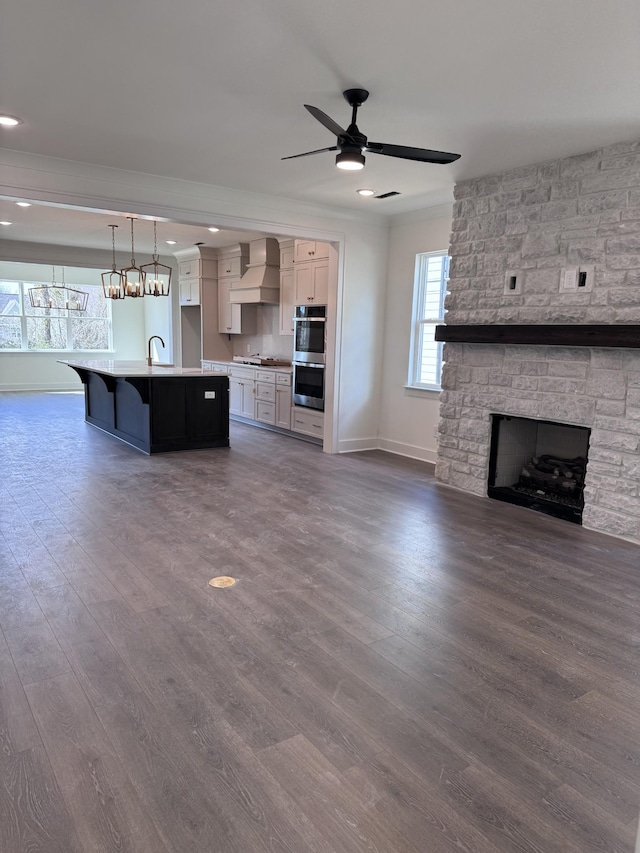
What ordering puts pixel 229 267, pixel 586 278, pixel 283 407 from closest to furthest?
pixel 586 278 < pixel 283 407 < pixel 229 267

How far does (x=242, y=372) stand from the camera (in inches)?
333

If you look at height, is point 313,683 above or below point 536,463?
below

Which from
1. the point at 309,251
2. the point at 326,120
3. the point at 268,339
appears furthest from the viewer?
the point at 268,339

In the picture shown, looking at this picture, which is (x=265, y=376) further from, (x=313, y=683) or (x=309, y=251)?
(x=313, y=683)

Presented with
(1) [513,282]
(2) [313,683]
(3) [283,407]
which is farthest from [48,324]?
(2) [313,683]

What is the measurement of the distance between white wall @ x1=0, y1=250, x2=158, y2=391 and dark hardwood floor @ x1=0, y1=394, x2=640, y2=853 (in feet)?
28.0

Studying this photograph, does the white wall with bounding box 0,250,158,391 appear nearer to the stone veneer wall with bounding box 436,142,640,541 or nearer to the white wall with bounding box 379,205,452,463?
the white wall with bounding box 379,205,452,463

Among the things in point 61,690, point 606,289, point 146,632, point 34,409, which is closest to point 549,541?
point 606,289

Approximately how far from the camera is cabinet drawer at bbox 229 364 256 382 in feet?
27.0

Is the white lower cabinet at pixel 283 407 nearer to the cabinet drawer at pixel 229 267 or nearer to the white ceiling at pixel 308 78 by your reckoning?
the cabinet drawer at pixel 229 267

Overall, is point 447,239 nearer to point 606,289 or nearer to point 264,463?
point 606,289

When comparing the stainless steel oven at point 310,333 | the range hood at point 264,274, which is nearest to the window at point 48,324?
the range hood at point 264,274

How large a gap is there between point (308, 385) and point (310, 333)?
65 cm

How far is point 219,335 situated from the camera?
973 centimetres
